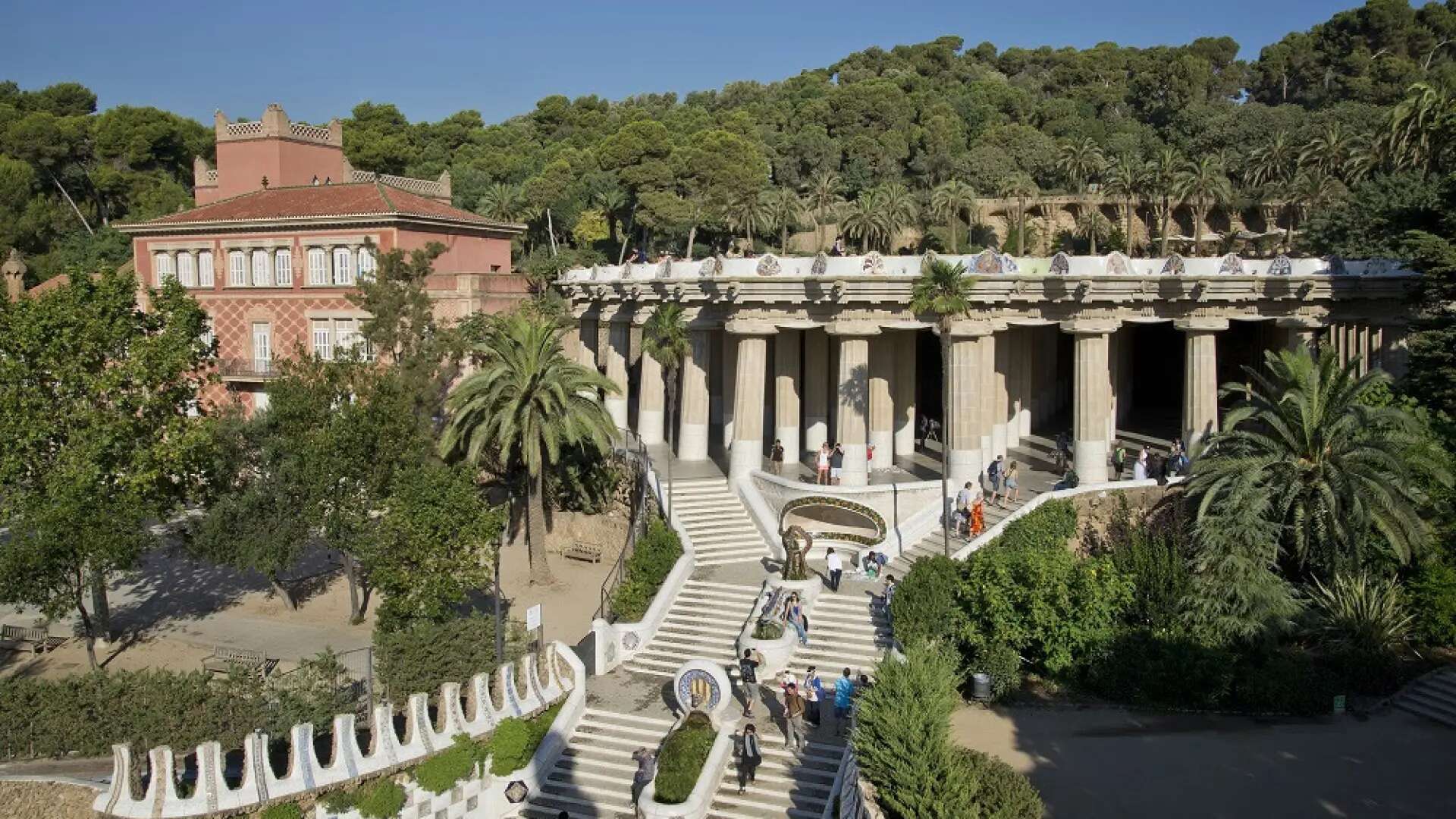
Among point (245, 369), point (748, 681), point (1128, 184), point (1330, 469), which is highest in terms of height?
point (1128, 184)

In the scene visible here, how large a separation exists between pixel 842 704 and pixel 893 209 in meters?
59.5

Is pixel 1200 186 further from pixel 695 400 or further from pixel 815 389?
pixel 695 400

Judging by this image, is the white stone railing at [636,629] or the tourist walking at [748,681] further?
the white stone railing at [636,629]

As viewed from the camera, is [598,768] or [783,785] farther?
[598,768]

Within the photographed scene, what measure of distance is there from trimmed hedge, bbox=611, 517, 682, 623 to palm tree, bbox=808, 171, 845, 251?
52448 millimetres

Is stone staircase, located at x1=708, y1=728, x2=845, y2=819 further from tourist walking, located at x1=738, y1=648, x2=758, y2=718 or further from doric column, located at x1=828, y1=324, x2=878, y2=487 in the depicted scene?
doric column, located at x1=828, y1=324, x2=878, y2=487

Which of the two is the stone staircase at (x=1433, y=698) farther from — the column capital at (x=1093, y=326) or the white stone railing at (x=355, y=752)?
the white stone railing at (x=355, y=752)

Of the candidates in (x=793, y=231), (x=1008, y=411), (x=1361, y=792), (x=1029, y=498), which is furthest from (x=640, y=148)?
(x=1361, y=792)

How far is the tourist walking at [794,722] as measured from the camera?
22594mm

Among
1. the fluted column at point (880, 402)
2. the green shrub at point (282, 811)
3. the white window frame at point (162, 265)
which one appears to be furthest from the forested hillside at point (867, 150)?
the green shrub at point (282, 811)

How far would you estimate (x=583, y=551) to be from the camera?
1469 inches

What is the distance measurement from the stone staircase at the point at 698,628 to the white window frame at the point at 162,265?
32056mm

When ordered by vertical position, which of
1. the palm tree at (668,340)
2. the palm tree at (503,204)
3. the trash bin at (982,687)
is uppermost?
the palm tree at (503,204)

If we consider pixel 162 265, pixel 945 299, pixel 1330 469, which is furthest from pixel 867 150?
pixel 1330 469
